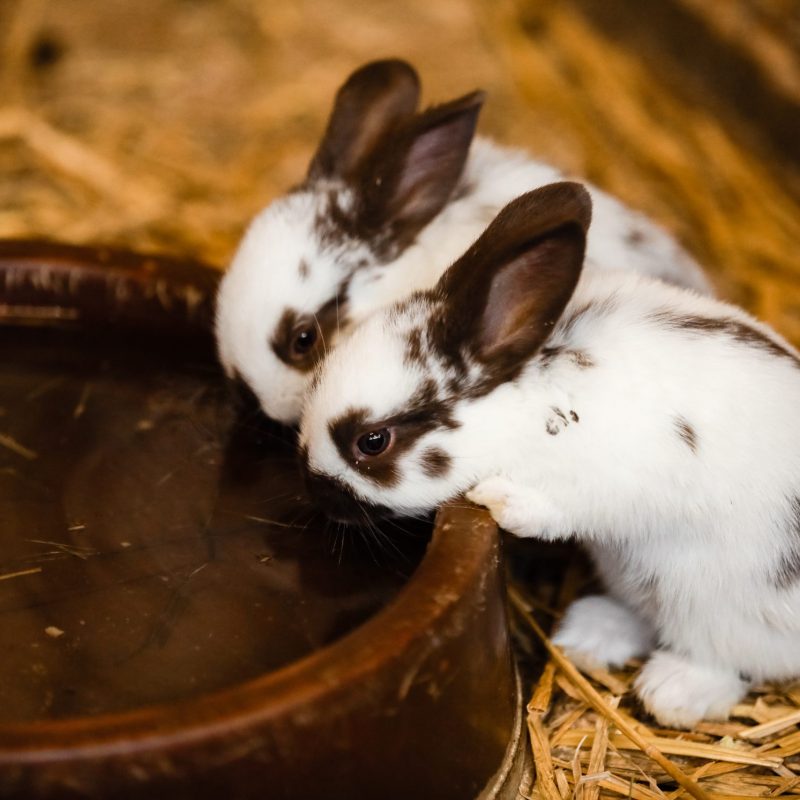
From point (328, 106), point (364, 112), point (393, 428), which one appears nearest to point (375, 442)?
point (393, 428)

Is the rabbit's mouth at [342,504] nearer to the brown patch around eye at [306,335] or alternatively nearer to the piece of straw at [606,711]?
the brown patch around eye at [306,335]

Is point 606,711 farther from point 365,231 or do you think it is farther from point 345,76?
point 345,76

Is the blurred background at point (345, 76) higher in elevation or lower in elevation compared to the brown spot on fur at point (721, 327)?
lower

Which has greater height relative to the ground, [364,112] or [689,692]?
[364,112]

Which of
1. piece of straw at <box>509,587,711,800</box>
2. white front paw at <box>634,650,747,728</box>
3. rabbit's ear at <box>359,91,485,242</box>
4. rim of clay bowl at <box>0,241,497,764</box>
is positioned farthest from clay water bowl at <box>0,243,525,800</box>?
rabbit's ear at <box>359,91,485,242</box>

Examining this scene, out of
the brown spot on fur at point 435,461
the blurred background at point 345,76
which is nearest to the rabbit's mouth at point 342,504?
the brown spot on fur at point 435,461

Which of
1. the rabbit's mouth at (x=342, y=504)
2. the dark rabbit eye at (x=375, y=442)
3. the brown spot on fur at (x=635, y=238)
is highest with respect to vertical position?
the brown spot on fur at (x=635, y=238)
